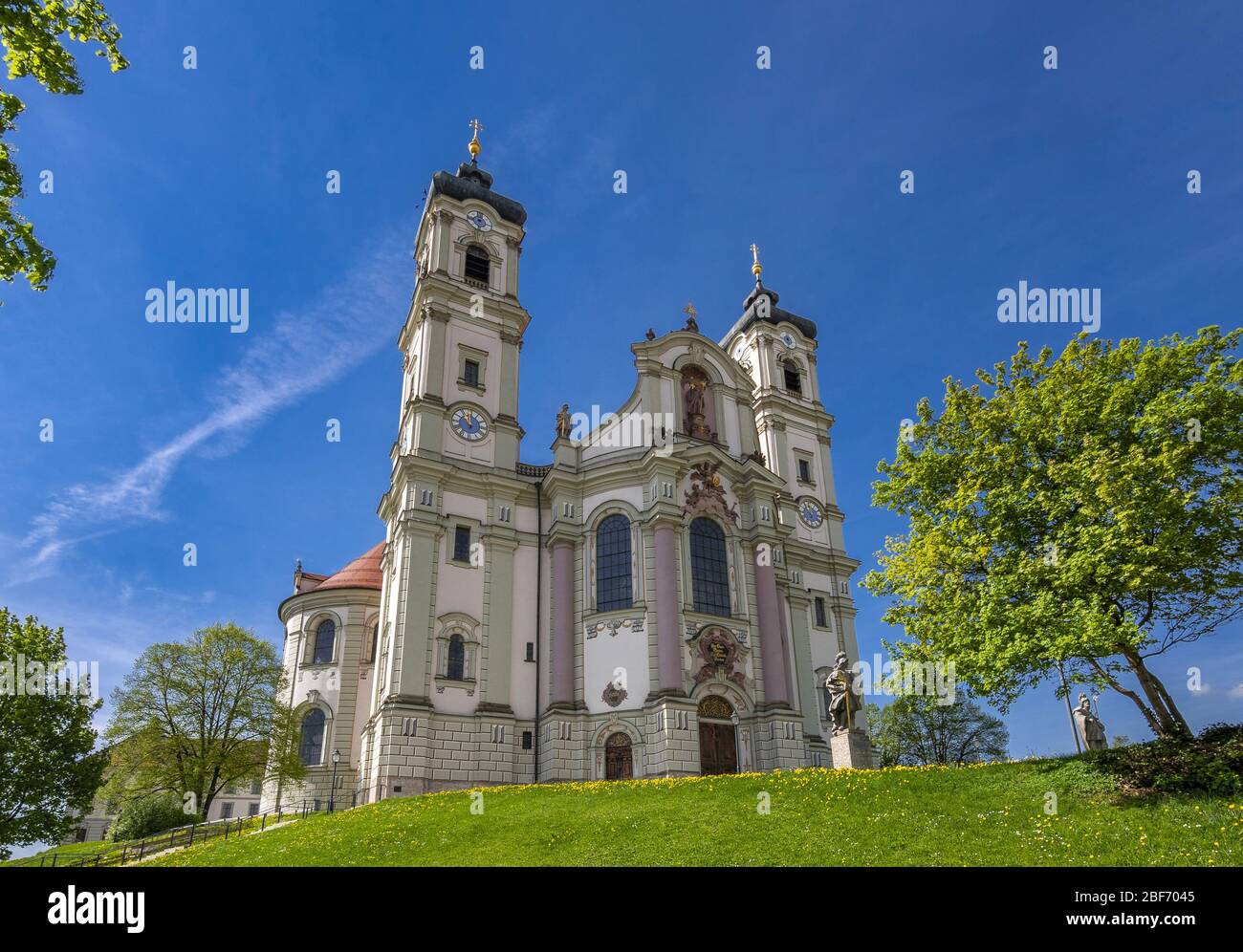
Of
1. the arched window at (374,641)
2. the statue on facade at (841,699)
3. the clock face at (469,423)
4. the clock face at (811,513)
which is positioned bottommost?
the statue on facade at (841,699)

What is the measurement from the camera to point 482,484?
118 feet

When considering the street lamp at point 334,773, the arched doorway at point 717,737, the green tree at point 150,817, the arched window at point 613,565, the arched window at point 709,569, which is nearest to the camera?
the arched doorway at point 717,737

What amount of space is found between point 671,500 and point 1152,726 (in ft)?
64.5

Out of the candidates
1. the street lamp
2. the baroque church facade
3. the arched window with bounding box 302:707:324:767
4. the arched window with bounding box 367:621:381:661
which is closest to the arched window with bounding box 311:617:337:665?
the baroque church facade

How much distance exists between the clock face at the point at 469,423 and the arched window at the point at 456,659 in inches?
374

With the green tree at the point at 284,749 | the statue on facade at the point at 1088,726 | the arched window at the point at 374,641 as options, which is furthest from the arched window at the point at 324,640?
the statue on facade at the point at 1088,726

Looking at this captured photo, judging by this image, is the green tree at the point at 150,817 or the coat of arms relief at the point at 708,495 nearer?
the coat of arms relief at the point at 708,495

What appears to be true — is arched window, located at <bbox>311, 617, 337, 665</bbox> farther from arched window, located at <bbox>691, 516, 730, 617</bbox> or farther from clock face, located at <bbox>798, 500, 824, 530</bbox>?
clock face, located at <bbox>798, 500, 824, 530</bbox>

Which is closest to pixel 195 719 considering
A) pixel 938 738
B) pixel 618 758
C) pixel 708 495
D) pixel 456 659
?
pixel 456 659

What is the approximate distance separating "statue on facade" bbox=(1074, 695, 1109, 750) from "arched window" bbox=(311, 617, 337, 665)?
32.5m

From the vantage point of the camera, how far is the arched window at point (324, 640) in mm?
39531

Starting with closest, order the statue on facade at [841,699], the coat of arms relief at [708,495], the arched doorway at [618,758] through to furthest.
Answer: the statue on facade at [841,699] → the arched doorway at [618,758] → the coat of arms relief at [708,495]

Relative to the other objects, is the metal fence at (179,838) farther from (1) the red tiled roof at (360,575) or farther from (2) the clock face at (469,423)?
(2) the clock face at (469,423)

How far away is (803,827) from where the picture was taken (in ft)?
53.6
